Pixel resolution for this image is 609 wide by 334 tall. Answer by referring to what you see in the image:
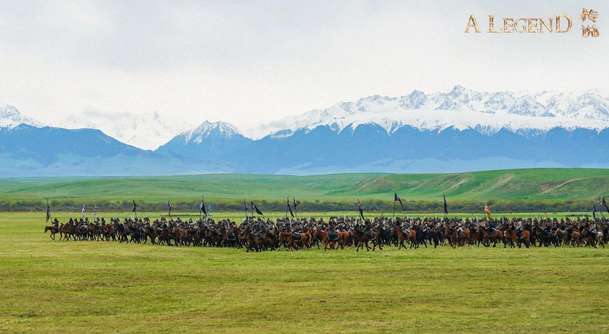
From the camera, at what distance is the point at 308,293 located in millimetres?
34531

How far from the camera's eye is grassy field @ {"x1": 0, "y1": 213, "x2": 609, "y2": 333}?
28.5 meters

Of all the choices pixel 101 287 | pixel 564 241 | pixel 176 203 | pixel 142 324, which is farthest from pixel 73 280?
Result: pixel 176 203

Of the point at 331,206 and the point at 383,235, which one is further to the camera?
the point at 331,206

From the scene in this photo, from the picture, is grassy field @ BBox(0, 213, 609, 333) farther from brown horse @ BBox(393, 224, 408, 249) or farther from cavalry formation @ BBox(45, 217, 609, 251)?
brown horse @ BBox(393, 224, 408, 249)

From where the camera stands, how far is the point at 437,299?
108 ft

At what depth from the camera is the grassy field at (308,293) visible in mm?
28516

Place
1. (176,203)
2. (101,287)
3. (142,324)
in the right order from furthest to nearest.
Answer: (176,203) → (101,287) → (142,324)

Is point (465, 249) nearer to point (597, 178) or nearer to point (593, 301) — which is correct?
point (593, 301)

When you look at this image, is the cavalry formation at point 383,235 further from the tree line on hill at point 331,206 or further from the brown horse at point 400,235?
the tree line on hill at point 331,206

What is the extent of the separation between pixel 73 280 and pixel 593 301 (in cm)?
1754

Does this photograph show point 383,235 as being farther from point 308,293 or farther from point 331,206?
point 331,206

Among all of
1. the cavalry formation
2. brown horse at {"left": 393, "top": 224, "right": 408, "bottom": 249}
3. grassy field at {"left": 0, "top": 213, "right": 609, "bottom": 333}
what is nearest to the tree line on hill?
the cavalry formation

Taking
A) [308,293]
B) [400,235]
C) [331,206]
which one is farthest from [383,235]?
[331,206]

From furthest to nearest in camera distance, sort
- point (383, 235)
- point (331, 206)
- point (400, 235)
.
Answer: point (331, 206) → point (383, 235) → point (400, 235)
